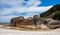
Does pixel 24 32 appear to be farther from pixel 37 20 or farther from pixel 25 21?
pixel 37 20

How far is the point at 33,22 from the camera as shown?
9.20 feet

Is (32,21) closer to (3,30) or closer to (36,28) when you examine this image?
(36,28)

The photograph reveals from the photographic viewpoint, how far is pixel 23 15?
284 cm

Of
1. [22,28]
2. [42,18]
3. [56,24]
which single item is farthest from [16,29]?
[56,24]

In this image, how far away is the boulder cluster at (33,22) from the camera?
275cm

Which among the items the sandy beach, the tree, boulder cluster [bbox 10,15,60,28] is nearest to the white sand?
the sandy beach

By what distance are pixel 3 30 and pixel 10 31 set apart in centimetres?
15

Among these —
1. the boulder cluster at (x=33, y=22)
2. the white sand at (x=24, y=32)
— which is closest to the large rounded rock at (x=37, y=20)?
the boulder cluster at (x=33, y=22)

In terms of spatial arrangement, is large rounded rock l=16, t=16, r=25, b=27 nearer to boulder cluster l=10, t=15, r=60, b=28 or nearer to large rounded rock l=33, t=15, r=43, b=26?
boulder cluster l=10, t=15, r=60, b=28

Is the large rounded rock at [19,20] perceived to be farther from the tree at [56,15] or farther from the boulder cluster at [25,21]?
the tree at [56,15]

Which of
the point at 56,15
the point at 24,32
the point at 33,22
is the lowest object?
the point at 24,32

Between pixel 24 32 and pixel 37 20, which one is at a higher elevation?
pixel 37 20

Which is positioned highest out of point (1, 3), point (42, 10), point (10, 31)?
point (1, 3)

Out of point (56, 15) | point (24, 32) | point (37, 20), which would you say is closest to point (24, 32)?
point (24, 32)
